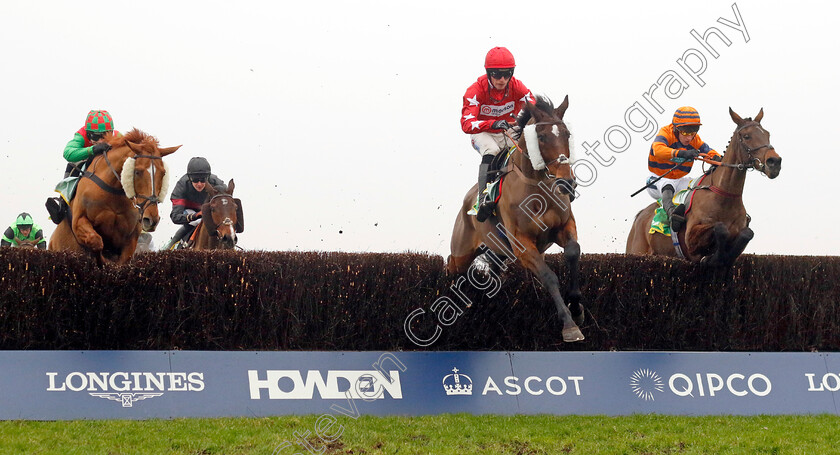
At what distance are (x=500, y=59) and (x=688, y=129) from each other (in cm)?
281

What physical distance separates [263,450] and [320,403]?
42.2 inches

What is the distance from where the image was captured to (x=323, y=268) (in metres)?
7.37

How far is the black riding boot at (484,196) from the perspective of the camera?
310 inches

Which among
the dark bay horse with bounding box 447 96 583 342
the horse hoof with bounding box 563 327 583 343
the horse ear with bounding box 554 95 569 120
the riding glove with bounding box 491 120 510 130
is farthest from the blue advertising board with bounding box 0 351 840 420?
the riding glove with bounding box 491 120 510 130

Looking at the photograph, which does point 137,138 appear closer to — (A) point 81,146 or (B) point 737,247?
(A) point 81,146

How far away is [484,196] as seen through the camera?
792 centimetres

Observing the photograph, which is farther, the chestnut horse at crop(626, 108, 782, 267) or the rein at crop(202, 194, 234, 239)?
the rein at crop(202, 194, 234, 239)

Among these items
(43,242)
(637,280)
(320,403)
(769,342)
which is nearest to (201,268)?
(320,403)

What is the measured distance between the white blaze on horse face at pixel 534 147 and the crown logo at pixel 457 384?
66.5 inches

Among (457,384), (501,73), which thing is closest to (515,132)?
(501,73)

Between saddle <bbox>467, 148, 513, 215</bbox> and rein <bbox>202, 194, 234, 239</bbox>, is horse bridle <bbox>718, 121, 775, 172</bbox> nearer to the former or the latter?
saddle <bbox>467, 148, 513, 215</bbox>

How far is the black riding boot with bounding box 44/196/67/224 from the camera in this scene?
27.8 feet

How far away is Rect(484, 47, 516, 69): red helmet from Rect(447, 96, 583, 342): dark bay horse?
599 mm

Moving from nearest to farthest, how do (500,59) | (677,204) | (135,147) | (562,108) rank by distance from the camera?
(562,108) < (500,59) < (135,147) < (677,204)
